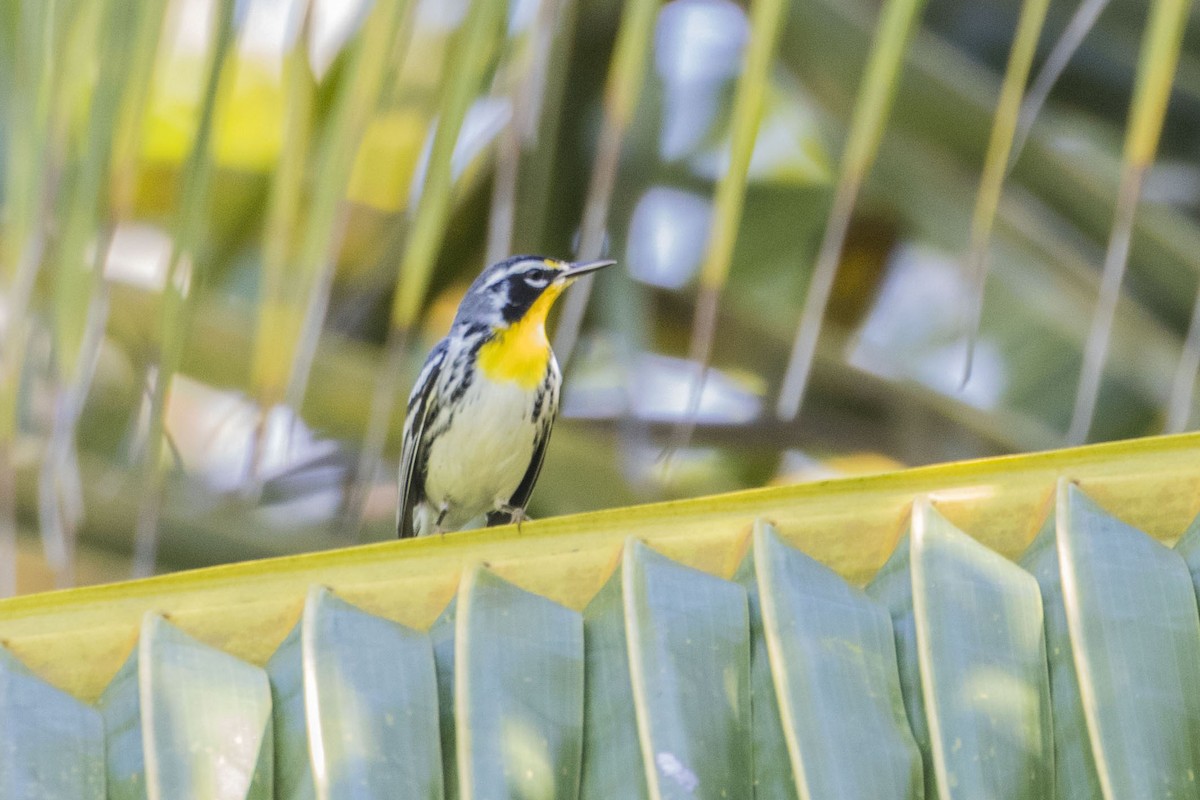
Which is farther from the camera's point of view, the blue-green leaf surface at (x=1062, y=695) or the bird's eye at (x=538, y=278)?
the bird's eye at (x=538, y=278)

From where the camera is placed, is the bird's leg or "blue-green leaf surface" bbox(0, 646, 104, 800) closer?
"blue-green leaf surface" bbox(0, 646, 104, 800)

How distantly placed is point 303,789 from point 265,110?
3.20 meters

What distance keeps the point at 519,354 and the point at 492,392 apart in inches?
5.0

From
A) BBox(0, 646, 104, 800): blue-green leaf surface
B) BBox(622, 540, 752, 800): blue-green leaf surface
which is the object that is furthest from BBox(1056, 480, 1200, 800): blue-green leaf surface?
BBox(0, 646, 104, 800): blue-green leaf surface

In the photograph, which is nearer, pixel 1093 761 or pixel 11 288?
pixel 1093 761

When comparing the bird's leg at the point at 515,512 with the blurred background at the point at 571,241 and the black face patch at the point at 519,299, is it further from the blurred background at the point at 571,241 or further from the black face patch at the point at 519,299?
the black face patch at the point at 519,299

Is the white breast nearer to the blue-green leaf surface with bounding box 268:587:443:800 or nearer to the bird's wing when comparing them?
the bird's wing

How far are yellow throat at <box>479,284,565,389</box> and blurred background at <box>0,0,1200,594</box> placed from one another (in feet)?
0.47

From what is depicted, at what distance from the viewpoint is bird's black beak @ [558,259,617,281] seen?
3371 millimetres

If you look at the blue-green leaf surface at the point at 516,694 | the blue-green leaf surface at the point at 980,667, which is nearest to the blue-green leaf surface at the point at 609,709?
the blue-green leaf surface at the point at 516,694

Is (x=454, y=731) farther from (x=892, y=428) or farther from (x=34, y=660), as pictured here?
(x=892, y=428)

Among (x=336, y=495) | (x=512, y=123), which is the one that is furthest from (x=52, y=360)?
(x=336, y=495)

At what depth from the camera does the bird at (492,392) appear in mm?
4109

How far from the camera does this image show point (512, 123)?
2025 millimetres
